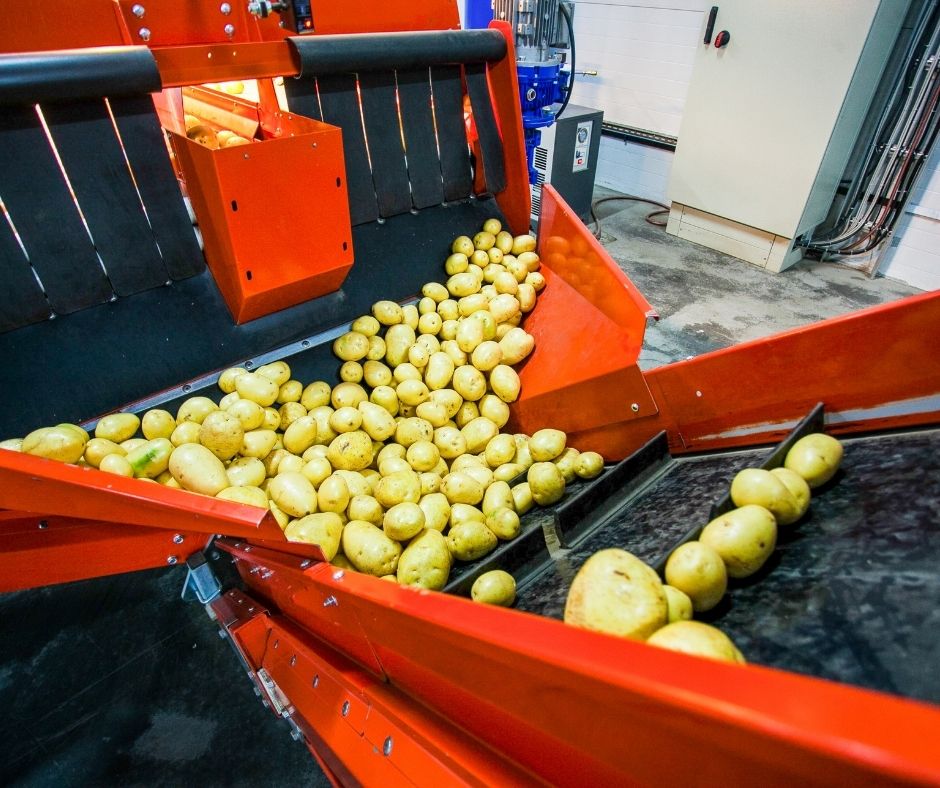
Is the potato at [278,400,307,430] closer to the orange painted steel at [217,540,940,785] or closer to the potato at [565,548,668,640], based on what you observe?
the orange painted steel at [217,540,940,785]

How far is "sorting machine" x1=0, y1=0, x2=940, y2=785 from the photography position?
0.78 meters

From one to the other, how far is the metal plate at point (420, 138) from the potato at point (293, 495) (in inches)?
59.9

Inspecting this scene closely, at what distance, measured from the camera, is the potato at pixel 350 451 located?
2.08m

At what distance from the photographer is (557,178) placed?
217 inches

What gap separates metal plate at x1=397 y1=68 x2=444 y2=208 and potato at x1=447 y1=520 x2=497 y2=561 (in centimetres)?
167

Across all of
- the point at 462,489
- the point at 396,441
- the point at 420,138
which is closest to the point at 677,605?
the point at 462,489

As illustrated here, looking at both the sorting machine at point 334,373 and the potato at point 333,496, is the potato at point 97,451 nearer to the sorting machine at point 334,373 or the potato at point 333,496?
the sorting machine at point 334,373

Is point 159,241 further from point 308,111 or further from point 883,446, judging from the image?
point 883,446

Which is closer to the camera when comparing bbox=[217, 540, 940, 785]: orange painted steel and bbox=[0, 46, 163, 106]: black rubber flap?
bbox=[217, 540, 940, 785]: orange painted steel

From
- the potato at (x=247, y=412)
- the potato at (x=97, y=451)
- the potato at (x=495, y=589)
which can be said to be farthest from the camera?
the potato at (x=247, y=412)

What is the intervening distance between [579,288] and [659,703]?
2136mm

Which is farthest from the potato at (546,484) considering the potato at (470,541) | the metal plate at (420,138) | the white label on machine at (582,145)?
the white label on machine at (582,145)

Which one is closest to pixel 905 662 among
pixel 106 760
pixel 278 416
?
pixel 278 416

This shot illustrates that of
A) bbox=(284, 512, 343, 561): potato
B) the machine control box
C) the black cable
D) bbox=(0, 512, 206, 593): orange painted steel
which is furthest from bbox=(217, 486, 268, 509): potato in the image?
the black cable
